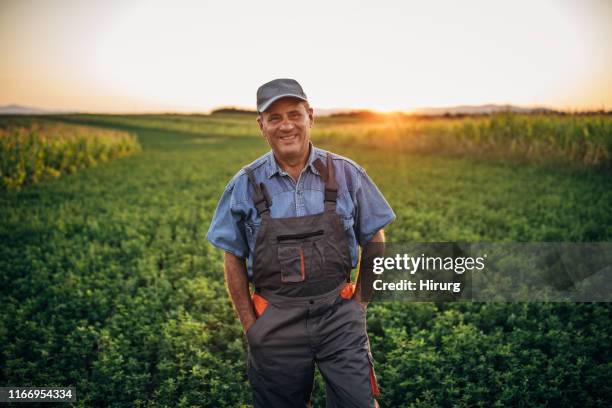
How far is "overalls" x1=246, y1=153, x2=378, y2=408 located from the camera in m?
2.34

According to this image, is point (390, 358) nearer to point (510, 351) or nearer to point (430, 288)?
point (510, 351)

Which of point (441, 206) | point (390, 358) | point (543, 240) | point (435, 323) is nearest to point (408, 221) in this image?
point (441, 206)

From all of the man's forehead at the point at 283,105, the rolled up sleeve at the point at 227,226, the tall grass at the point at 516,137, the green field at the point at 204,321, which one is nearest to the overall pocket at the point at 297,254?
the rolled up sleeve at the point at 227,226

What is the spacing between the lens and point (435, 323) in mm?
4566

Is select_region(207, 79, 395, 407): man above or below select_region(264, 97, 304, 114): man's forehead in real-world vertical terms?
below

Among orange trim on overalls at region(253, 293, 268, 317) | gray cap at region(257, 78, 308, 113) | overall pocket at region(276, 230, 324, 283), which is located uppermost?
gray cap at region(257, 78, 308, 113)

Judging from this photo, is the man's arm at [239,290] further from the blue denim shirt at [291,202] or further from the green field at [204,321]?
the green field at [204,321]

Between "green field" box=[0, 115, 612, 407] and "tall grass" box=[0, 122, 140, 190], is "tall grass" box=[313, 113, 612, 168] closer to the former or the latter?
"green field" box=[0, 115, 612, 407]

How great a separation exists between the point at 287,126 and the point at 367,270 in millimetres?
1020

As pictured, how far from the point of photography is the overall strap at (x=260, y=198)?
2.38 meters

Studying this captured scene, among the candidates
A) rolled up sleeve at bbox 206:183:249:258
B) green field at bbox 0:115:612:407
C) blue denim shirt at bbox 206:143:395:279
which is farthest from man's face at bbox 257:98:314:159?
green field at bbox 0:115:612:407

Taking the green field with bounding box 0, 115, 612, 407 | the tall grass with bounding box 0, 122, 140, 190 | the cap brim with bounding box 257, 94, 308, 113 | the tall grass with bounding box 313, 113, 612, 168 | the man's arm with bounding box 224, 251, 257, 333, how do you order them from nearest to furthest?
the cap brim with bounding box 257, 94, 308, 113
the man's arm with bounding box 224, 251, 257, 333
the green field with bounding box 0, 115, 612, 407
the tall grass with bounding box 313, 113, 612, 168
the tall grass with bounding box 0, 122, 140, 190

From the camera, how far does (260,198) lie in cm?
238

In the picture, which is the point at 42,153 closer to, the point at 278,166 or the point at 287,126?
the point at 278,166
